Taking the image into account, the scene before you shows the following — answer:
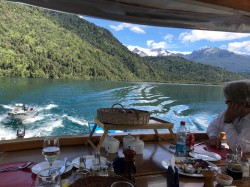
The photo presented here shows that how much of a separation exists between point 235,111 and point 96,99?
12.6 m

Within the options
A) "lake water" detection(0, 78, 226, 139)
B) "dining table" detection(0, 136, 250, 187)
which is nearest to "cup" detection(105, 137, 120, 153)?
"dining table" detection(0, 136, 250, 187)

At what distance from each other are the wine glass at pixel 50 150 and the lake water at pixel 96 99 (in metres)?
10.3

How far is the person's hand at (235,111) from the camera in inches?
59.6

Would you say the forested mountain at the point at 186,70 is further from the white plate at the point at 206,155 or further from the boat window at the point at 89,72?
the white plate at the point at 206,155

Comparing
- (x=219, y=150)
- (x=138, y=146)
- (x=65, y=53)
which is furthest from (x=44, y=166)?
(x=65, y=53)

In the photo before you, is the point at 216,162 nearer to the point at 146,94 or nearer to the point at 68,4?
the point at 68,4

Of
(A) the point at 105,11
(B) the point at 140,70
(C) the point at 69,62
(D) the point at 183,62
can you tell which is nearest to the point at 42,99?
(C) the point at 69,62

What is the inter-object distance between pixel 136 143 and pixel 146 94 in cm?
1275

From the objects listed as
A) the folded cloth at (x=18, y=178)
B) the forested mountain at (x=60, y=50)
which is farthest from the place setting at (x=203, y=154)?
the forested mountain at (x=60, y=50)

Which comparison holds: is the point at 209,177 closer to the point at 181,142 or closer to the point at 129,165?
→ the point at 129,165

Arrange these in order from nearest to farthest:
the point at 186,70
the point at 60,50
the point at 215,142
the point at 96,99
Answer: the point at 215,142, the point at 186,70, the point at 60,50, the point at 96,99

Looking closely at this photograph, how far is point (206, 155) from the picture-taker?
128cm

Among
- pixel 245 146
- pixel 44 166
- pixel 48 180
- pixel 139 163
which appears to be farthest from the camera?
pixel 245 146

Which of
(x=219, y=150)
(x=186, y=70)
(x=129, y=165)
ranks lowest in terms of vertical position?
(x=219, y=150)
